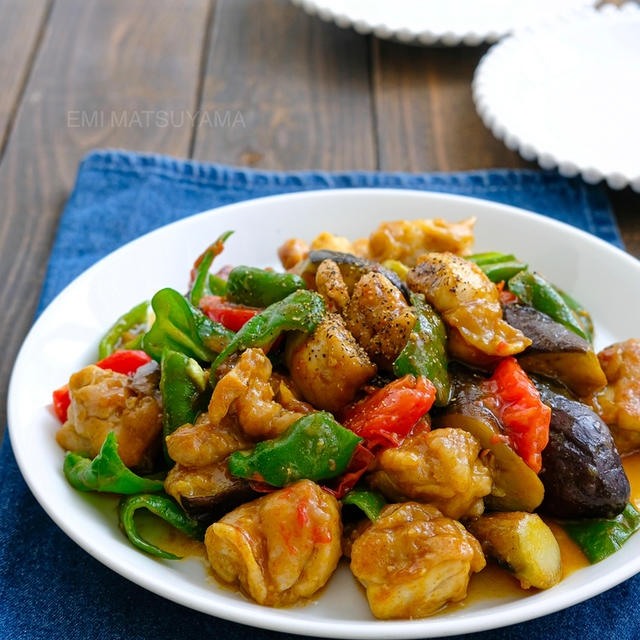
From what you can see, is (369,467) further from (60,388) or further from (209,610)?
(60,388)

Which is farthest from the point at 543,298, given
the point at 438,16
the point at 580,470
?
the point at 438,16

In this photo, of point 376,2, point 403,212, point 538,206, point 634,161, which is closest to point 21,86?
point 376,2

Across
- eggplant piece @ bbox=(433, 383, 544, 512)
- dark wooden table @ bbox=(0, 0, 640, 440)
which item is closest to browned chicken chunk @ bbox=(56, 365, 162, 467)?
eggplant piece @ bbox=(433, 383, 544, 512)

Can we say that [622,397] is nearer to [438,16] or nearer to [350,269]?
[350,269]

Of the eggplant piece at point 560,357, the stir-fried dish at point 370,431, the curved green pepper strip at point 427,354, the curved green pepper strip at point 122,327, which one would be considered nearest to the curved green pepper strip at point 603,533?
the stir-fried dish at point 370,431

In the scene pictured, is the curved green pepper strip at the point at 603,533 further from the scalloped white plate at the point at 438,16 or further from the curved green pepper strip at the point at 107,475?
the scalloped white plate at the point at 438,16
